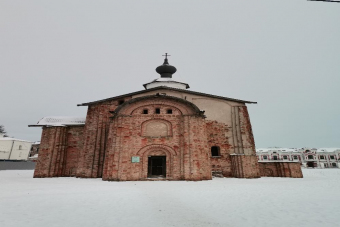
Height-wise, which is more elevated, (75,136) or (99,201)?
(75,136)

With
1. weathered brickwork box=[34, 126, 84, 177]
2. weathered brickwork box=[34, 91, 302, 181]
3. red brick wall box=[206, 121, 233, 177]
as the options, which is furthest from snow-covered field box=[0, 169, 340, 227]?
weathered brickwork box=[34, 126, 84, 177]

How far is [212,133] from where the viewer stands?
17094 millimetres

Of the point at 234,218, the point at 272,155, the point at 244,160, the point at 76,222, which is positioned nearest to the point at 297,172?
the point at 244,160

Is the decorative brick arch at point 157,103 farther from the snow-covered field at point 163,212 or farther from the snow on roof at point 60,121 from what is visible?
the snow-covered field at point 163,212

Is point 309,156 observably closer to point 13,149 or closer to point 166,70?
point 166,70

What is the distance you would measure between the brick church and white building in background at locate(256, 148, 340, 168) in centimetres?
4241

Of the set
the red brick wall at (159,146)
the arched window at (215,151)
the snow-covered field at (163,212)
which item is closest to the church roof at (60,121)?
the red brick wall at (159,146)

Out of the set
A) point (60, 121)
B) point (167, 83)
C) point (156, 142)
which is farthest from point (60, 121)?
point (167, 83)

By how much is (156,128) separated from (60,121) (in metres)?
10.6

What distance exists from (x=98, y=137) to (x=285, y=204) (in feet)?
46.6

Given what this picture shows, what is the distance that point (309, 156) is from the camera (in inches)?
2125

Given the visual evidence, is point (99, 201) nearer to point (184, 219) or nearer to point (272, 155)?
point (184, 219)

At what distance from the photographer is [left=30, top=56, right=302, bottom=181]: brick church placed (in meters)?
13.3

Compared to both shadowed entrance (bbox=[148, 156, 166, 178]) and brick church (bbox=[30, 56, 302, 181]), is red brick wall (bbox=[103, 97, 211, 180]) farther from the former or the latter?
shadowed entrance (bbox=[148, 156, 166, 178])
